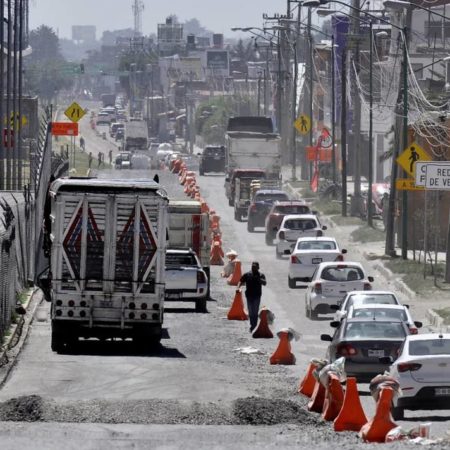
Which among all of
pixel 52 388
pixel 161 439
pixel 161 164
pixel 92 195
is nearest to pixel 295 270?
pixel 92 195

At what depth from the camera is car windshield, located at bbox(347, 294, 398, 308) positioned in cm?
3397

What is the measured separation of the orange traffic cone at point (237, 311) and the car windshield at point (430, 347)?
15.7 metres

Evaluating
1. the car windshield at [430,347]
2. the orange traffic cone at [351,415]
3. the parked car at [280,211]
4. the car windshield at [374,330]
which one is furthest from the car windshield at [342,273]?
the parked car at [280,211]

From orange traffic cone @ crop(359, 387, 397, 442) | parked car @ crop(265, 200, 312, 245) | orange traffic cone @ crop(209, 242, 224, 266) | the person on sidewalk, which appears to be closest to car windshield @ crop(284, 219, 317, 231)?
orange traffic cone @ crop(209, 242, 224, 266)

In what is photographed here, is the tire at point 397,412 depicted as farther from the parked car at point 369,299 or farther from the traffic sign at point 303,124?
the traffic sign at point 303,124

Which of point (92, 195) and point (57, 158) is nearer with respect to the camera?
point (92, 195)

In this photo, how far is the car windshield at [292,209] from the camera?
63.2 metres

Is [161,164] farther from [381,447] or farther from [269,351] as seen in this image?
[381,447]

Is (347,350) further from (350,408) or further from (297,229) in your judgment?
(297,229)

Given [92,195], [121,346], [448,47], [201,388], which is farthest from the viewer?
[448,47]

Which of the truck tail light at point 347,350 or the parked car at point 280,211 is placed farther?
the parked car at point 280,211

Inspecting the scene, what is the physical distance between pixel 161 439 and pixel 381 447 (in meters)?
2.63

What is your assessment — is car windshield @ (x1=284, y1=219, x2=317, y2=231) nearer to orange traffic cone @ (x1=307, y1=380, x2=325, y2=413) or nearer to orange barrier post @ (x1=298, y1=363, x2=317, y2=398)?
orange barrier post @ (x1=298, y1=363, x2=317, y2=398)

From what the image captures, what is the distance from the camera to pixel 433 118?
62.1 m
